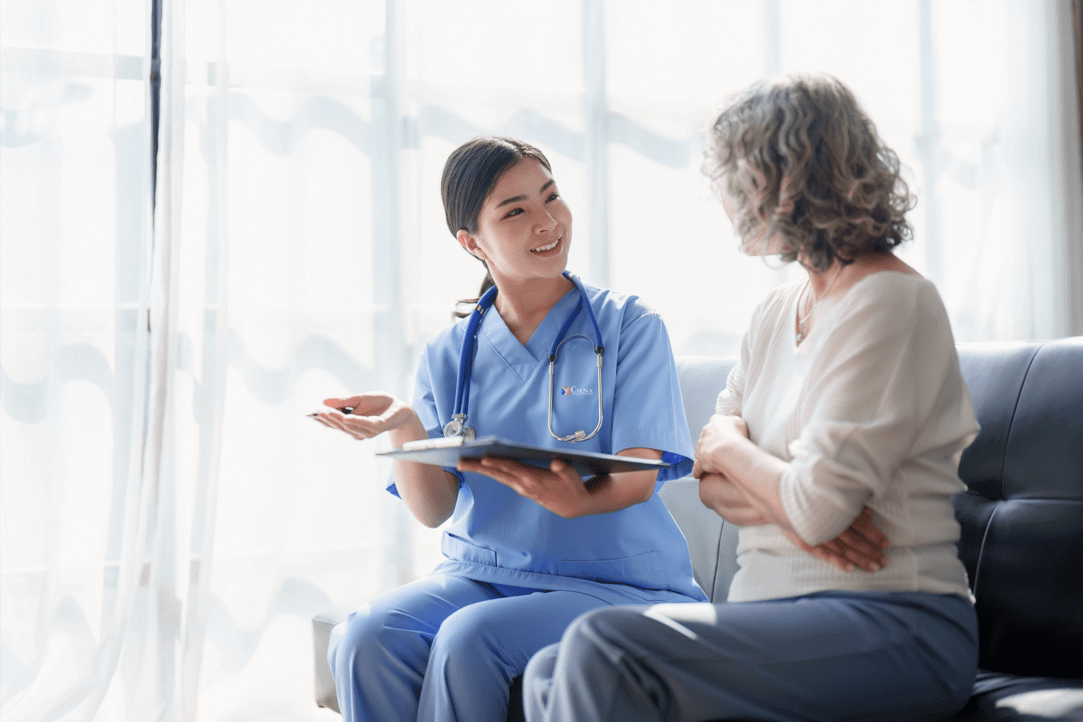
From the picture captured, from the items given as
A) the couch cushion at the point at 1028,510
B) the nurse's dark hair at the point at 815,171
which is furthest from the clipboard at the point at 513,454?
the couch cushion at the point at 1028,510

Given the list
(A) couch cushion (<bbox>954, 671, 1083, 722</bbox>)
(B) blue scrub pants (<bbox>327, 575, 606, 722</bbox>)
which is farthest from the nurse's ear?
(A) couch cushion (<bbox>954, 671, 1083, 722</bbox>)

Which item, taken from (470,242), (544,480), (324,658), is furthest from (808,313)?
(324,658)

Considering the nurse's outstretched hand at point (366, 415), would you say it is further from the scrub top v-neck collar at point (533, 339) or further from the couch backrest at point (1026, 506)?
the couch backrest at point (1026, 506)

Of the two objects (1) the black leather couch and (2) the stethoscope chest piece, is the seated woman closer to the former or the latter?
(1) the black leather couch

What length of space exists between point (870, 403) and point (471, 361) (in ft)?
2.42

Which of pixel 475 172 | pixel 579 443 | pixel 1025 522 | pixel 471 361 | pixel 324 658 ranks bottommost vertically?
pixel 324 658

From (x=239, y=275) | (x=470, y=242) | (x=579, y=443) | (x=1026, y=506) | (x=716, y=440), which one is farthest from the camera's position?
(x=239, y=275)

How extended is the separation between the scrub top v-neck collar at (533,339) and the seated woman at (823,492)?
39 cm

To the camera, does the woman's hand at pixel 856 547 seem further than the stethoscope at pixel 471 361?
No

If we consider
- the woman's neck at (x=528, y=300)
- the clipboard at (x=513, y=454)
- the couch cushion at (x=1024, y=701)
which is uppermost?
the woman's neck at (x=528, y=300)

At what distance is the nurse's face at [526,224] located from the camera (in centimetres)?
147

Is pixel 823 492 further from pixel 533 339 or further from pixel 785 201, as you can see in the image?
pixel 533 339

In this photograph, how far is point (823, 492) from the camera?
37.4 inches

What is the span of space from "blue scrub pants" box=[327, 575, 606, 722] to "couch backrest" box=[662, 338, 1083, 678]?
547mm
